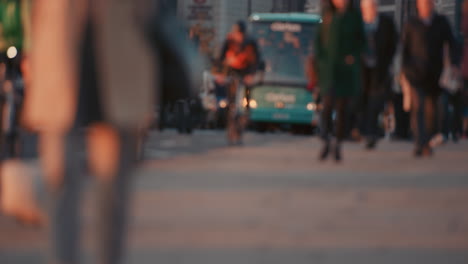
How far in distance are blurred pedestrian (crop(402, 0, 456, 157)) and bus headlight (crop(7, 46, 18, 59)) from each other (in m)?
4.24

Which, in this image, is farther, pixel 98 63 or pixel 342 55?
pixel 342 55

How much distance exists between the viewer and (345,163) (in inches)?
586

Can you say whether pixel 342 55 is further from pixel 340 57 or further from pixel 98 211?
pixel 98 211

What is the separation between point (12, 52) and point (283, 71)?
70.5ft

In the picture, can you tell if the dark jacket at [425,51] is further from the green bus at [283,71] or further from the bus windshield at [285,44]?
the bus windshield at [285,44]

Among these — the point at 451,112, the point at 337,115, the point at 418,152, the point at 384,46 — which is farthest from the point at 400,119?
the point at 337,115

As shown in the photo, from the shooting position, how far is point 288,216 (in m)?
8.65

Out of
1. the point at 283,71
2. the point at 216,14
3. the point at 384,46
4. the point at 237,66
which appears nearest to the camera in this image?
the point at 384,46

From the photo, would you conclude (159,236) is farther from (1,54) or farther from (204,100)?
(204,100)

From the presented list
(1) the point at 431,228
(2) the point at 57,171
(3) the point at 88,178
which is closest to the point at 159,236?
(1) the point at 431,228

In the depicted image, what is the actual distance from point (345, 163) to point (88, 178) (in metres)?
4.41

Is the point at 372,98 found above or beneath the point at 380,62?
beneath

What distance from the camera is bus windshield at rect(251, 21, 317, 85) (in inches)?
1412

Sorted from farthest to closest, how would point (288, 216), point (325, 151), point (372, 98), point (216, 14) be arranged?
point (216, 14) → point (372, 98) → point (325, 151) → point (288, 216)
